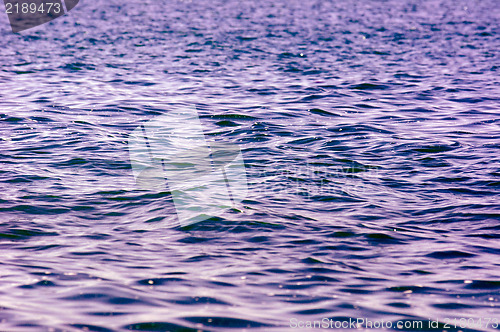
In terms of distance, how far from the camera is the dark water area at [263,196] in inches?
272

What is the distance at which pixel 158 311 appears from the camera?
6.57m

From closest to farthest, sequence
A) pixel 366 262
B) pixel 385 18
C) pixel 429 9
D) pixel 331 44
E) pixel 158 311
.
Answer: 1. pixel 158 311
2. pixel 366 262
3. pixel 331 44
4. pixel 385 18
5. pixel 429 9

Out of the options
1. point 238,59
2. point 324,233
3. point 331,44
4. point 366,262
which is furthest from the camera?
point 331,44

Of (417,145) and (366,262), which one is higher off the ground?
(366,262)

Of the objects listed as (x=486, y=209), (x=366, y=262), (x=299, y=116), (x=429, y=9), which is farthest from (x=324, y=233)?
(x=429, y=9)

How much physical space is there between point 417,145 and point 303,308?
26.6 ft

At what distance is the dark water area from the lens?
6.90 m

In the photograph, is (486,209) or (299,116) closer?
(486,209)

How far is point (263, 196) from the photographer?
425 inches

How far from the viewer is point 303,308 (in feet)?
22.2

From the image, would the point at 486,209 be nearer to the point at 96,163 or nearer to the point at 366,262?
the point at 366,262

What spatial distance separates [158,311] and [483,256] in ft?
15.4

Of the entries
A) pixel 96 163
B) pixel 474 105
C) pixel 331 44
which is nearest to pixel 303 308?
pixel 96 163

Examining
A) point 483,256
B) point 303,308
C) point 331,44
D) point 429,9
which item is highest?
point 303,308
